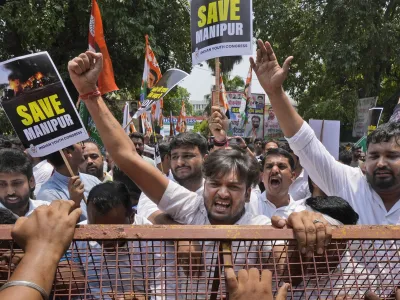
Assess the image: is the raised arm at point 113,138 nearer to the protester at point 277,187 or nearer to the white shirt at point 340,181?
the white shirt at point 340,181

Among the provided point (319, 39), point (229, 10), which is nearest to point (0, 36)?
point (319, 39)

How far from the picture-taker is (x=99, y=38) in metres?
5.66

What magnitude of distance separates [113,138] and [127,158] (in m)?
0.13

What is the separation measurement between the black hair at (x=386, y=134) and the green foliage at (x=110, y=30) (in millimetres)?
13054

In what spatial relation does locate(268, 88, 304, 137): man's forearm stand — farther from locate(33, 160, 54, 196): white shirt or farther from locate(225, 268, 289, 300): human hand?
locate(33, 160, 54, 196): white shirt

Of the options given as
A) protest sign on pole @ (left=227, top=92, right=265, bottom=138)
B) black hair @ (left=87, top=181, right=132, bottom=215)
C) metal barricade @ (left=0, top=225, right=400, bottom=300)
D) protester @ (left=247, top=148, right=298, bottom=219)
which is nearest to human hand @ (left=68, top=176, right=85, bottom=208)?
black hair @ (left=87, top=181, right=132, bottom=215)

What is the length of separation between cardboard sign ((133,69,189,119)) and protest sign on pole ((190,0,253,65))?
1308 mm

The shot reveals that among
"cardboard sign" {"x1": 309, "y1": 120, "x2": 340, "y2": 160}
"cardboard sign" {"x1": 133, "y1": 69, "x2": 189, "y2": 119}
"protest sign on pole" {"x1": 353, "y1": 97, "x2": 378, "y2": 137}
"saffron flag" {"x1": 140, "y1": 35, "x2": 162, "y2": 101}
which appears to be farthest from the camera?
"protest sign on pole" {"x1": 353, "y1": 97, "x2": 378, "y2": 137}

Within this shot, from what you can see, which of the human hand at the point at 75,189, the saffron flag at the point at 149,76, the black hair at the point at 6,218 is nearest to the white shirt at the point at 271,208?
the human hand at the point at 75,189

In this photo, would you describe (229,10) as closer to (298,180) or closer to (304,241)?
(298,180)

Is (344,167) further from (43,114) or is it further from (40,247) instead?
(43,114)

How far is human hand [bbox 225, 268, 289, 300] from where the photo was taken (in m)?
1.44

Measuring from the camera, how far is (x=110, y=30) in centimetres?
1653

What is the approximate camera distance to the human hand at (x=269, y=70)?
8.95ft
